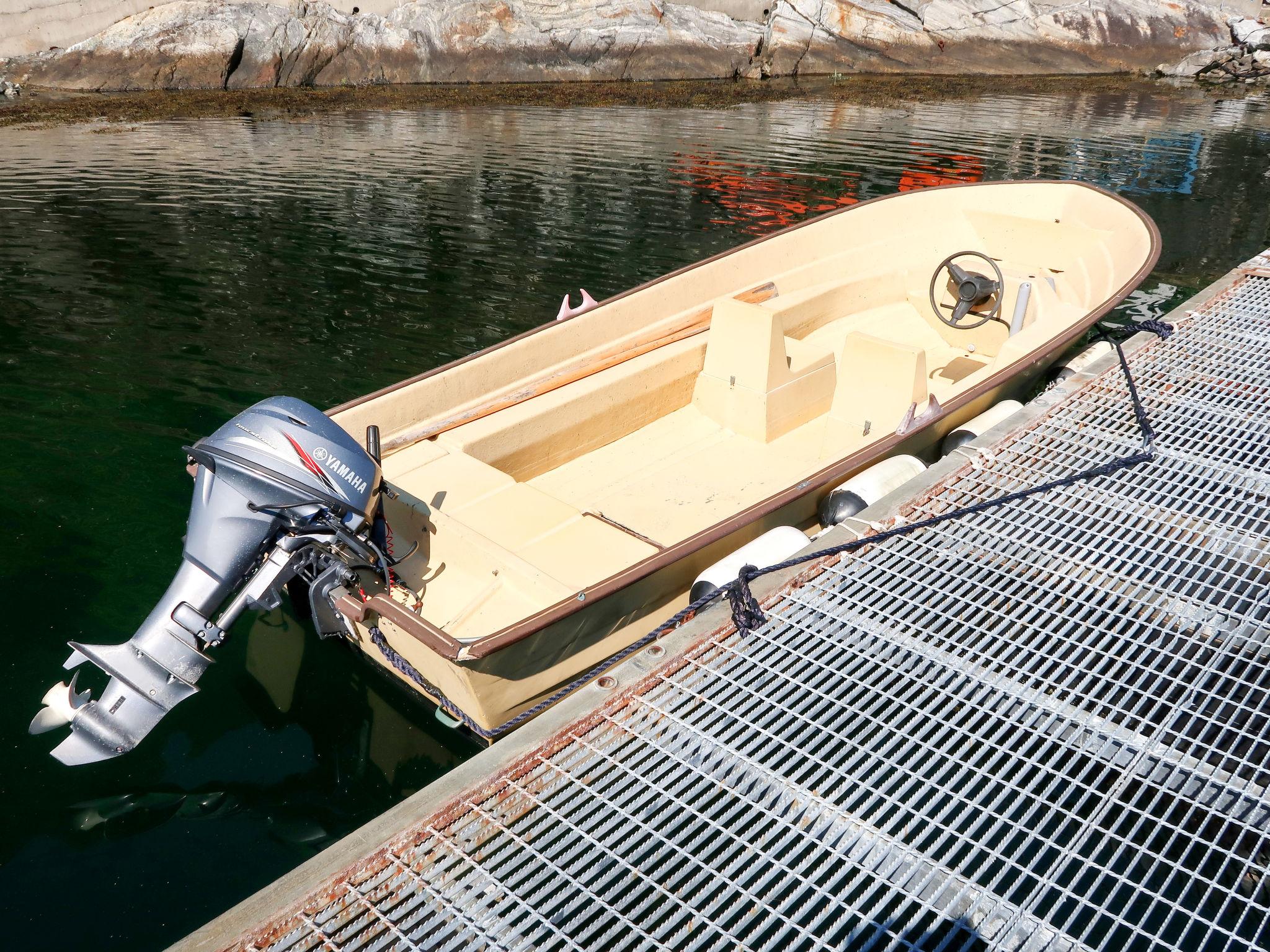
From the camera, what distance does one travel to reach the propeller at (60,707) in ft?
12.7

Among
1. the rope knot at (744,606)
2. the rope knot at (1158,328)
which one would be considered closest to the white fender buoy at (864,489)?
the rope knot at (744,606)

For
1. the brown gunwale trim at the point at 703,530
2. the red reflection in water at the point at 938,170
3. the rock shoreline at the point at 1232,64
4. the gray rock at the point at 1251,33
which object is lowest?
the brown gunwale trim at the point at 703,530

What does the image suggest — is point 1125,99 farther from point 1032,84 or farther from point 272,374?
point 272,374

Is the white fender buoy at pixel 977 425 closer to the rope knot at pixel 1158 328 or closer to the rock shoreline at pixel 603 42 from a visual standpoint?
the rope knot at pixel 1158 328

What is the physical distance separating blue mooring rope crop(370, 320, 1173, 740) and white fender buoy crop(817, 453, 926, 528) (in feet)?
2.10

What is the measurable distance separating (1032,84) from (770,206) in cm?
1778

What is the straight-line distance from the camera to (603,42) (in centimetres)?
A: 2755

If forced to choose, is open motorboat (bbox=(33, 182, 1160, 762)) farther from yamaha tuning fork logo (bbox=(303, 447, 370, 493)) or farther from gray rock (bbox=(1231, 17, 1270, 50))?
gray rock (bbox=(1231, 17, 1270, 50))

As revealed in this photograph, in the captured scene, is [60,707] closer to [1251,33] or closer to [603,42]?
[603,42]

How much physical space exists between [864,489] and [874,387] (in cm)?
138

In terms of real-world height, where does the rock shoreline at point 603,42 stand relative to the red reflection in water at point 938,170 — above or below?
above

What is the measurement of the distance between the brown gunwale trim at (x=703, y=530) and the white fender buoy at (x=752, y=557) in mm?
138

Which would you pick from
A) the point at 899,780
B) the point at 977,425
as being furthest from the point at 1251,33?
the point at 899,780

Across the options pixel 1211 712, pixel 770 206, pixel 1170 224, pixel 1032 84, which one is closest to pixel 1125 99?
pixel 1032 84
